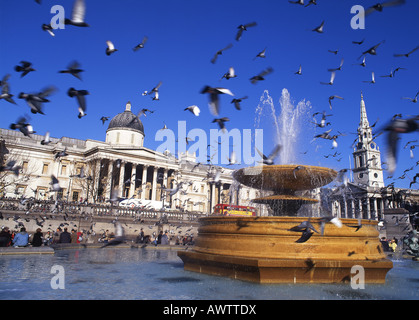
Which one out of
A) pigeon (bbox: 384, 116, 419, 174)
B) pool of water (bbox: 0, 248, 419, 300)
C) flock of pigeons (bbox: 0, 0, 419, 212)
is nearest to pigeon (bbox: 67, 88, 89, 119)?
flock of pigeons (bbox: 0, 0, 419, 212)

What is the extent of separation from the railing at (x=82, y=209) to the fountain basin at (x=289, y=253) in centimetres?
1723

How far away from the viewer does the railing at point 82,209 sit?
2262 cm

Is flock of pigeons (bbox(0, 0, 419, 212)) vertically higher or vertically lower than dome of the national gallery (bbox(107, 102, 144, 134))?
lower

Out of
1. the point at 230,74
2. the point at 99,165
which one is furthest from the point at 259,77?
the point at 99,165

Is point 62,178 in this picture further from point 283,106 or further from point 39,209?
point 283,106

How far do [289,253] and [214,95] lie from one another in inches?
136

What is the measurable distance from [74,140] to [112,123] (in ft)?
27.0

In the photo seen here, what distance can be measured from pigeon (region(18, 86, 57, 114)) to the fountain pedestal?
436 cm

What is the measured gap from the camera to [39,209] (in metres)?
23.0

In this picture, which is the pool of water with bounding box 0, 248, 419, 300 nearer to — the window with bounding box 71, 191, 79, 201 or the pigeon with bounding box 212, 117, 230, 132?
the pigeon with bounding box 212, 117, 230, 132

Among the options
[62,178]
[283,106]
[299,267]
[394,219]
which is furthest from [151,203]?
[299,267]

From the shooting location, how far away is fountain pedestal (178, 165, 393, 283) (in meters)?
5.82

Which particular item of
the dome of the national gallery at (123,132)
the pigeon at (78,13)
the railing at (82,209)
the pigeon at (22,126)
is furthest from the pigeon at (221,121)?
the dome of the national gallery at (123,132)

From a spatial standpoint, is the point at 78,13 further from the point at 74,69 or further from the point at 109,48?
the point at 109,48
